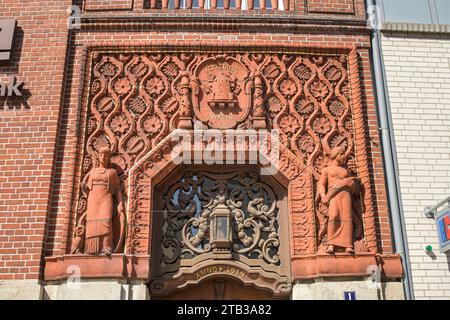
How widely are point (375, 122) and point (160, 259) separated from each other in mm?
3362

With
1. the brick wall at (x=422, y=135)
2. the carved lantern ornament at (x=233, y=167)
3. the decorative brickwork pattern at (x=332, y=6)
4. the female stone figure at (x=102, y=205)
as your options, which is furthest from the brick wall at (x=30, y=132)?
the brick wall at (x=422, y=135)

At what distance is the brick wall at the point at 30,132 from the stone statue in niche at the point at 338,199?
3440 mm

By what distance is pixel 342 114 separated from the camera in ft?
23.6

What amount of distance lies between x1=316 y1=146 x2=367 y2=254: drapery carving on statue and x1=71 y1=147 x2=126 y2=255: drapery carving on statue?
96.4 inches

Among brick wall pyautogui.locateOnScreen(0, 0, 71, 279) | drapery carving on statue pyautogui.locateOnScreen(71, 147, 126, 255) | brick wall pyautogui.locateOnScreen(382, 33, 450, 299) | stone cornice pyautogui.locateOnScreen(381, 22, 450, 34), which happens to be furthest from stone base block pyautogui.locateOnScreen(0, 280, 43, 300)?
stone cornice pyautogui.locateOnScreen(381, 22, 450, 34)

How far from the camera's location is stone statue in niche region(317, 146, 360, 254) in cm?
638

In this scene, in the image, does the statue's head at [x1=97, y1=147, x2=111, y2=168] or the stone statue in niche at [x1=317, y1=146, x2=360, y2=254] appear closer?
the stone statue in niche at [x1=317, y1=146, x2=360, y2=254]

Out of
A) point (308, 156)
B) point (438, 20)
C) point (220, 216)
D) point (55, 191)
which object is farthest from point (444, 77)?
point (55, 191)

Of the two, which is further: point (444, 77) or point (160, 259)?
point (444, 77)

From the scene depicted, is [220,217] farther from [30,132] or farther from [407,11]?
[407,11]

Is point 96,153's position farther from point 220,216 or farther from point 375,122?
point 375,122

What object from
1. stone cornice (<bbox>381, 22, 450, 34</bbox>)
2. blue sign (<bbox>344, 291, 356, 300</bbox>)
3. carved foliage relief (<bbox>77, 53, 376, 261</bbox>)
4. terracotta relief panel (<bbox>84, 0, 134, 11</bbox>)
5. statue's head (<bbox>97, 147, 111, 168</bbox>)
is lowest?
blue sign (<bbox>344, 291, 356, 300</bbox>)

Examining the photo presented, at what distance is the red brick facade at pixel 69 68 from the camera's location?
6480mm

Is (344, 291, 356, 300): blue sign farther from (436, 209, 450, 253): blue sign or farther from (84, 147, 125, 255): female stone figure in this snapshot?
(84, 147, 125, 255): female stone figure
